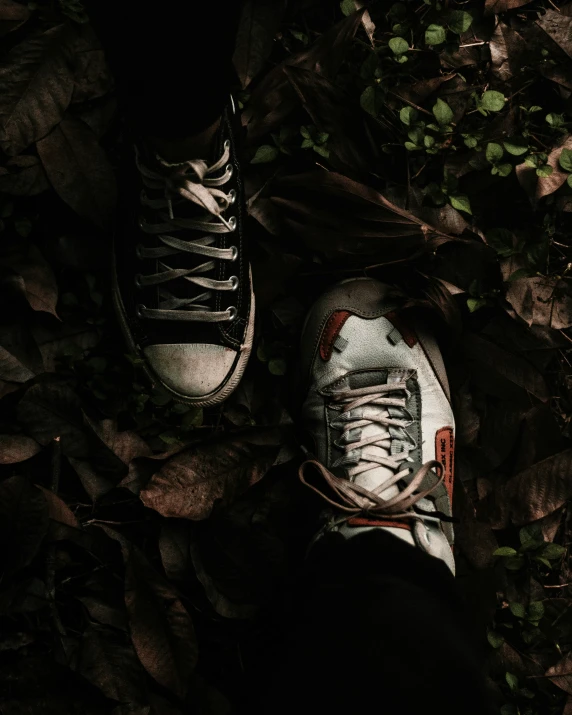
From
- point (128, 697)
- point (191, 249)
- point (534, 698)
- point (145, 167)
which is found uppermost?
point (145, 167)

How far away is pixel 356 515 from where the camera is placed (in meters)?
1.05

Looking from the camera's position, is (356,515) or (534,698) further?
(534,698)

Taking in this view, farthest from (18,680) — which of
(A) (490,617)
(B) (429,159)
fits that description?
(B) (429,159)

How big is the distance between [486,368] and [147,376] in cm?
58

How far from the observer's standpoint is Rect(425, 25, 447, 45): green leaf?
1.12 metres

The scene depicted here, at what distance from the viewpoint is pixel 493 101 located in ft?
3.73

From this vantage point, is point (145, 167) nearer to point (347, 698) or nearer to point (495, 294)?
point (495, 294)

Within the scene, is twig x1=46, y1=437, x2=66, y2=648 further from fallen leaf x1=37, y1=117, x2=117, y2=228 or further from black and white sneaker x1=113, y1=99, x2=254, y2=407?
fallen leaf x1=37, y1=117, x2=117, y2=228

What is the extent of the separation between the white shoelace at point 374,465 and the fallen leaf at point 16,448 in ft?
1.50

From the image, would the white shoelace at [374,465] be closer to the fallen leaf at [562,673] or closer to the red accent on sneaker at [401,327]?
the red accent on sneaker at [401,327]

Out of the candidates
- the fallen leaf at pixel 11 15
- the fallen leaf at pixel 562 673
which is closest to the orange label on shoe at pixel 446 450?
the fallen leaf at pixel 562 673

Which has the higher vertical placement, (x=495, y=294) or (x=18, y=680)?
(x=495, y=294)

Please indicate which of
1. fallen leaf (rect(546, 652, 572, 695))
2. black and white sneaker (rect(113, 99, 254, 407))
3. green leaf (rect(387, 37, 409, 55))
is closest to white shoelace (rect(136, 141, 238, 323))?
black and white sneaker (rect(113, 99, 254, 407))

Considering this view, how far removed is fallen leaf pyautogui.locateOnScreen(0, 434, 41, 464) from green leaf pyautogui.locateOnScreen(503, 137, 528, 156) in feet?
3.08
